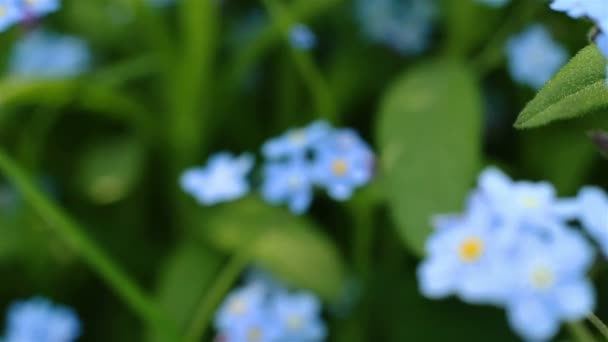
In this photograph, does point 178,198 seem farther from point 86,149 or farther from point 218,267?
point 86,149

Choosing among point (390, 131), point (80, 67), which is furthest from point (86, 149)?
point (390, 131)

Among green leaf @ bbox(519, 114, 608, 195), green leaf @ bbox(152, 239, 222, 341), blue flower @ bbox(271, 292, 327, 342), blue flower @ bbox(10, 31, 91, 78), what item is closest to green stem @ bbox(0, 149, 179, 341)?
blue flower @ bbox(271, 292, 327, 342)

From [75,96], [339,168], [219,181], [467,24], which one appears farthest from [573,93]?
[75,96]

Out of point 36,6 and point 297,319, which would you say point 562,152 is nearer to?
point 297,319

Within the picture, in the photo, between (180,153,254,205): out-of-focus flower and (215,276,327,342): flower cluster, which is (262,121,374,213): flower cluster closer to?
(180,153,254,205): out-of-focus flower

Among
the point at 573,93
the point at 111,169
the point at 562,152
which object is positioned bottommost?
the point at 562,152

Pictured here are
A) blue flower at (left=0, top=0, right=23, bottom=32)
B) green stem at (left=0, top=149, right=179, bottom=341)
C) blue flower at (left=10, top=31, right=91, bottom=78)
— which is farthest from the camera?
blue flower at (left=10, top=31, right=91, bottom=78)
